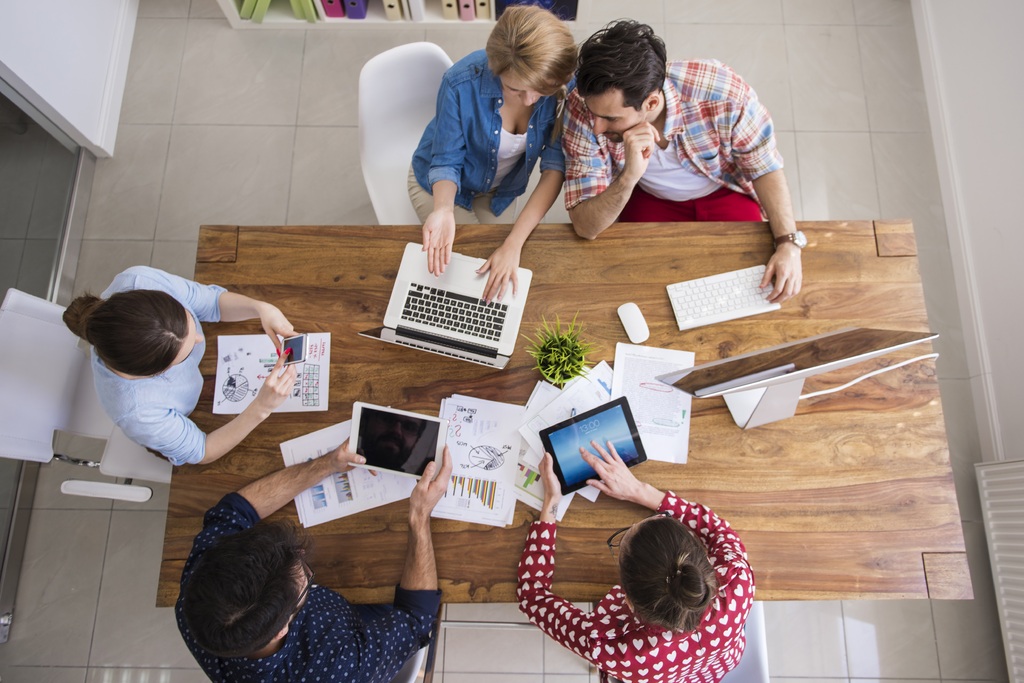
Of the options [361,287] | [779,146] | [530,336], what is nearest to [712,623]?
[530,336]

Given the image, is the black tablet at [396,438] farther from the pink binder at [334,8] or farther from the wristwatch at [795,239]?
the pink binder at [334,8]

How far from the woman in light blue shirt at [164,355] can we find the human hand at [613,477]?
785mm

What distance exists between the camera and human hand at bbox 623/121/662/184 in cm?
162

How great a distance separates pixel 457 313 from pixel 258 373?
0.55 m

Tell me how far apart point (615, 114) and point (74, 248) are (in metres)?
2.38

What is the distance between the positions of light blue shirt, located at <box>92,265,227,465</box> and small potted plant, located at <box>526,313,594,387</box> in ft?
2.85

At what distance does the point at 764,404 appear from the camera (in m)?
A: 1.51

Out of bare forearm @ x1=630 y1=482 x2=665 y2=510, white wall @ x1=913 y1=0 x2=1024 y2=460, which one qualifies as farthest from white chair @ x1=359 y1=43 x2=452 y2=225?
white wall @ x1=913 y1=0 x2=1024 y2=460

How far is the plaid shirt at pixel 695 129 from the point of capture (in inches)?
67.4

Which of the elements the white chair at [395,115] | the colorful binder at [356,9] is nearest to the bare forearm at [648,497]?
the white chair at [395,115]

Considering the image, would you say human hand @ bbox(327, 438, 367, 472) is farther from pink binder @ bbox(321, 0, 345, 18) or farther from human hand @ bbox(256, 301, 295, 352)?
pink binder @ bbox(321, 0, 345, 18)

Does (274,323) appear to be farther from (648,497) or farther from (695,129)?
(695,129)

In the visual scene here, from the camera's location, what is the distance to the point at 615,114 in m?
1.58

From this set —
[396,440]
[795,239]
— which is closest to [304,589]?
[396,440]
